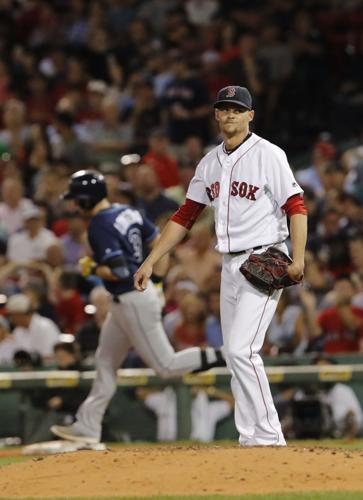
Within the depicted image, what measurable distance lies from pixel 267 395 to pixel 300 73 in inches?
391

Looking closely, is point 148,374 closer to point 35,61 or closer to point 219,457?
point 219,457

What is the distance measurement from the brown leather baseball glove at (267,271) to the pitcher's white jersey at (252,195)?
0.40ft

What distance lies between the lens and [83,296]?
1374 centimetres

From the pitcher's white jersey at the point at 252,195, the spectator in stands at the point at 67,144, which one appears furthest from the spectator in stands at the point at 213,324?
the pitcher's white jersey at the point at 252,195

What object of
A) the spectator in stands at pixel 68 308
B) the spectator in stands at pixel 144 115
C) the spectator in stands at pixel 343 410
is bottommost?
the spectator in stands at pixel 343 410

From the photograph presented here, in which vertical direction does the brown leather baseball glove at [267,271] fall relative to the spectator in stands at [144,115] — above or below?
below

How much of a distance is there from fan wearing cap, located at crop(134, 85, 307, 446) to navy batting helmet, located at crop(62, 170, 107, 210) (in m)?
1.90

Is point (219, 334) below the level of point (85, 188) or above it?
below

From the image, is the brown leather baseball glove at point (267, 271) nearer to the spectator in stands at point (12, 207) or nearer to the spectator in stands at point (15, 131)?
the spectator in stands at point (12, 207)

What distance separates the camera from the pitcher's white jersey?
24.5ft

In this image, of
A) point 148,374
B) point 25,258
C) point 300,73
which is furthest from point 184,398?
point 300,73

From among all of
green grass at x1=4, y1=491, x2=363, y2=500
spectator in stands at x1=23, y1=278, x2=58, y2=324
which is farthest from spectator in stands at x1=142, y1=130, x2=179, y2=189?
green grass at x1=4, y1=491, x2=363, y2=500

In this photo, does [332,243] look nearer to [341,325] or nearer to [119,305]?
[341,325]

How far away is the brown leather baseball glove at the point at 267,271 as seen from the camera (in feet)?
23.9
